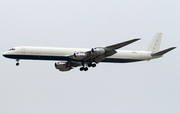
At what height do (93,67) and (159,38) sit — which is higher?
(159,38)

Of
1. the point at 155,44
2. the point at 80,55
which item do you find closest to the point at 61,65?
the point at 80,55

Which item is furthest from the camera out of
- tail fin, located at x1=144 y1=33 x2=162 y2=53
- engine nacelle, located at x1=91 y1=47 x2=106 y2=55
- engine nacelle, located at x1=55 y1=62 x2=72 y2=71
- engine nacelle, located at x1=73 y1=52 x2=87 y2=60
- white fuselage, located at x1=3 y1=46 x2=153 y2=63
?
tail fin, located at x1=144 y1=33 x2=162 y2=53

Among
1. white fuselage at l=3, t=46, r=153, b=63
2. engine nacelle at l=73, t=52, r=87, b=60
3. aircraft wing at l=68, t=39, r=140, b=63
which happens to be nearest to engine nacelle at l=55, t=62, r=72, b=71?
white fuselage at l=3, t=46, r=153, b=63

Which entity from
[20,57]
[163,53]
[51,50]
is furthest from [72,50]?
[163,53]

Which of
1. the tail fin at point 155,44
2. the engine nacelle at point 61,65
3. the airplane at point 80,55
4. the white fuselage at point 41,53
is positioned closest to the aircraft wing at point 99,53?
the airplane at point 80,55

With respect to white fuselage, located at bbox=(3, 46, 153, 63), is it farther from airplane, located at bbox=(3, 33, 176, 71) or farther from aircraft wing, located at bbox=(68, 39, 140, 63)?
aircraft wing, located at bbox=(68, 39, 140, 63)

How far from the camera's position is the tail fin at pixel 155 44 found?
68188 mm

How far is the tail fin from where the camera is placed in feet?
224

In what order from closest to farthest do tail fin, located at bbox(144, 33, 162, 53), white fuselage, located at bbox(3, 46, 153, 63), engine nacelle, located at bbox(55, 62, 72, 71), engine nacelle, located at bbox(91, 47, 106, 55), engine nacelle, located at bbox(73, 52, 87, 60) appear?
engine nacelle, located at bbox(91, 47, 106, 55), engine nacelle, located at bbox(73, 52, 87, 60), white fuselage, located at bbox(3, 46, 153, 63), engine nacelle, located at bbox(55, 62, 72, 71), tail fin, located at bbox(144, 33, 162, 53)

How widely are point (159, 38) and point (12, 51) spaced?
26612 mm

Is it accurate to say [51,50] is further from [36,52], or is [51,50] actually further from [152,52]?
[152,52]

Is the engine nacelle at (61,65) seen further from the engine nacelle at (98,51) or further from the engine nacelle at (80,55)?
the engine nacelle at (98,51)

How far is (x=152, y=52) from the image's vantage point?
67688 mm

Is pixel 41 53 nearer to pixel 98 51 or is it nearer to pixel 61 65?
pixel 61 65
